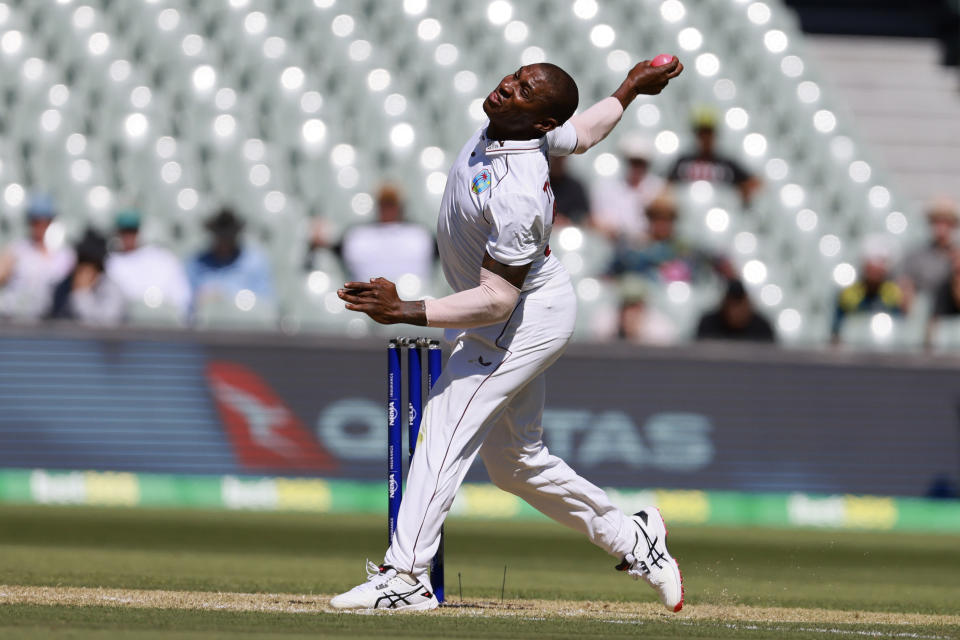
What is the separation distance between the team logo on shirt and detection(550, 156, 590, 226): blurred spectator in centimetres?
592

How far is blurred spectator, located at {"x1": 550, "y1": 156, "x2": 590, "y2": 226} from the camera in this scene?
36.8 ft

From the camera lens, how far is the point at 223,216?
10641 millimetres

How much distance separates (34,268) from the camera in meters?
10.4

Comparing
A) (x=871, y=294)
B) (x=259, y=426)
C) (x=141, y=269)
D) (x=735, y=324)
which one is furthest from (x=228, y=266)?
(x=871, y=294)

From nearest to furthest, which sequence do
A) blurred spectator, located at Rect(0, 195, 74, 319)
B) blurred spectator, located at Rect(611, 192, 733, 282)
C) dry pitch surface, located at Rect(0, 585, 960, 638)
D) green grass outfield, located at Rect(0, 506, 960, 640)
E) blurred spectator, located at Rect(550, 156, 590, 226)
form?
green grass outfield, located at Rect(0, 506, 960, 640) < dry pitch surface, located at Rect(0, 585, 960, 638) < blurred spectator, located at Rect(0, 195, 74, 319) < blurred spectator, located at Rect(611, 192, 733, 282) < blurred spectator, located at Rect(550, 156, 590, 226)

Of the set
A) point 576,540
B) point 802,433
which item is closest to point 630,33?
point 802,433

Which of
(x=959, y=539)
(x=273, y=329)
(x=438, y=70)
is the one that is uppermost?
(x=438, y=70)

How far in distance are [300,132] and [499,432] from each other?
24.6ft

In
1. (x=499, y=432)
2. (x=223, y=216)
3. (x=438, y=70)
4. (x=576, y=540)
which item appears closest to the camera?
(x=499, y=432)

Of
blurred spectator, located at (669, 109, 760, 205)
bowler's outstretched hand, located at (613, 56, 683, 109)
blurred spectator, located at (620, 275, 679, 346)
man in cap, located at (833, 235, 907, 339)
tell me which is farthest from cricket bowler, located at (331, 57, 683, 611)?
blurred spectator, located at (669, 109, 760, 205)

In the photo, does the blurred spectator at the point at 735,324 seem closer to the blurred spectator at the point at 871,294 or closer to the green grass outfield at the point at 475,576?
the blurred spectator at the point at 871,294

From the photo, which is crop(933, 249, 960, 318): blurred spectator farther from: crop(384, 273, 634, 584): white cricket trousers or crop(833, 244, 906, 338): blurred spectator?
crop(384, 273, 634, 584): white cricket trousers

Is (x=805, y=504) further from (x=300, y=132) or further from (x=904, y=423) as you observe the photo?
(x=300, y=132)

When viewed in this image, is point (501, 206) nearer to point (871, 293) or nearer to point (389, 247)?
point (389, 247)
